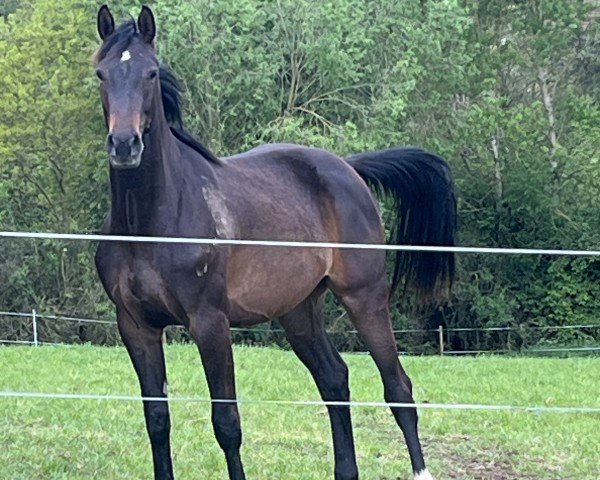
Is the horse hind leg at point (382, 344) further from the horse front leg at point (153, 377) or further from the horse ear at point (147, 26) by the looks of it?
the horse ear at point (147, 26)

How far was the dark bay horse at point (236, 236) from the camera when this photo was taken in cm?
486

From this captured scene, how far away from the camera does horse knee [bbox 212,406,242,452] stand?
5.07 meters

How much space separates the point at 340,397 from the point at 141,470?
120cm

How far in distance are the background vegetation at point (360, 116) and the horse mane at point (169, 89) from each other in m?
16.1

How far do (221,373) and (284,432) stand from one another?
238 centimetres

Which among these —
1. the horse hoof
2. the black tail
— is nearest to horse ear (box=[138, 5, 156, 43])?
the black tail

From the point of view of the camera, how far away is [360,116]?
2344 cm

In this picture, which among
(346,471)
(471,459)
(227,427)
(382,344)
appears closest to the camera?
(227,427)

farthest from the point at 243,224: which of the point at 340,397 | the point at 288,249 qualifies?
the point at 340,397

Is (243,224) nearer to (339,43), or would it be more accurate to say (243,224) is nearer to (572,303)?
(339,43)

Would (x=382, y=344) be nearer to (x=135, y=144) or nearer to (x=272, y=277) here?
(x=272, y=277)

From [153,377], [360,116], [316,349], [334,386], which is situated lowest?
[360,116]

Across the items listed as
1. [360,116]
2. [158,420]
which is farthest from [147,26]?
[360,116]

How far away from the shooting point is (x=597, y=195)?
81.8ft
